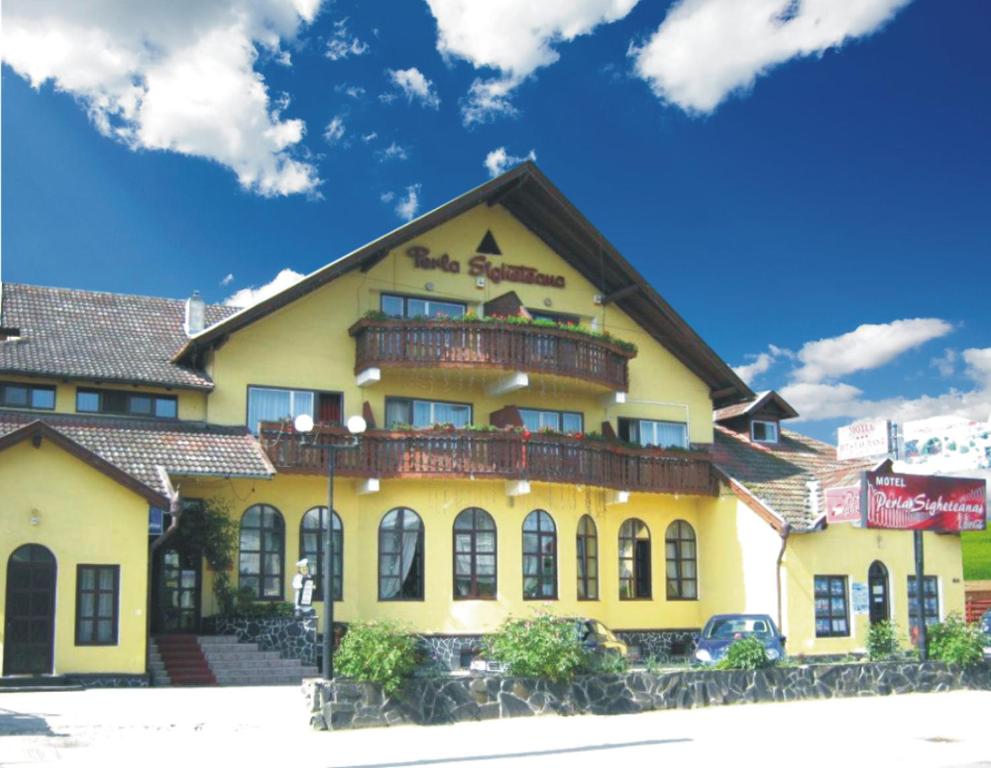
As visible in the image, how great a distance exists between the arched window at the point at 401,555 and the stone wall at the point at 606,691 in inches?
398

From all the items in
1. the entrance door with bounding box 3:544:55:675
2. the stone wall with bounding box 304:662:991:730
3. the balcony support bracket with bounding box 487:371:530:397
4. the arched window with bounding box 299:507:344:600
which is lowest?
the stone wall with bounding box 304:662:991:730

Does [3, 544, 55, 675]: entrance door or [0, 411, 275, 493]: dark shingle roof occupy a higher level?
[0, 411, 275, 493]: dark shingle roof

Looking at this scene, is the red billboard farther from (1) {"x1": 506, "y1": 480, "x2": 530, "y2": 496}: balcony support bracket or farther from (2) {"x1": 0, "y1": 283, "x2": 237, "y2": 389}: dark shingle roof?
(2) {"x1": 0, "y1": 283, "x2": 237, "y2": 389}: dark shingle roof

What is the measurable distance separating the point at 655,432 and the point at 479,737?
19.0 metres

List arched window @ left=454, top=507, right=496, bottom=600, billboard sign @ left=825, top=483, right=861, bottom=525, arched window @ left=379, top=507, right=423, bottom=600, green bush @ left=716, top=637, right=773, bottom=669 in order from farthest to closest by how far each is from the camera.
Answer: arched window @ left=454, top=507, right=496, bottom=600
arched window @ left=379, top=507, right=423, bottom=600
billboard sign @ left=825, top=483, right=861, bottom=525
green bush @ left=716, top=637, right=773, bottom=669

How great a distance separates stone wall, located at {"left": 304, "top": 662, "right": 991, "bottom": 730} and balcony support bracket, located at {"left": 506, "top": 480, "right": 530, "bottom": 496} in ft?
29.9

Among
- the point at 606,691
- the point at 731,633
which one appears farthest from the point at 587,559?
the point at 606,691

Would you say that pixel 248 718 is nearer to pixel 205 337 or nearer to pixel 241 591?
pixel 241 591

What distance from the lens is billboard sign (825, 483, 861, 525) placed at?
27.6 meters

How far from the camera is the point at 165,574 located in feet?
94.9

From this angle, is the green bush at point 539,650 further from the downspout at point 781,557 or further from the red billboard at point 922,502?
the downspout at point 781,557

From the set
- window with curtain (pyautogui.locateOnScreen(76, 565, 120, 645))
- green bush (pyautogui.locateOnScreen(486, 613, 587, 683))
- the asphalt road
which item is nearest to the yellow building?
window with curtain (pyautogui.locateOnScreen(76, 565, 120, 645))

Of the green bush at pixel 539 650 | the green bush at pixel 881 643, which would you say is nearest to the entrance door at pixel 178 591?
the green bush at pixel 539 650

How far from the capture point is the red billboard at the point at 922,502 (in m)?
27.1
